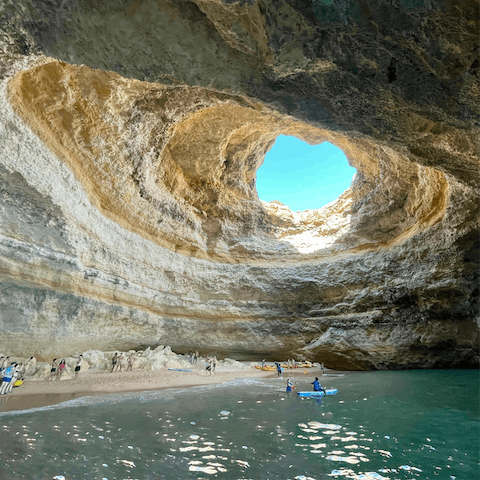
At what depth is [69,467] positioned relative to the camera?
13.8 feet

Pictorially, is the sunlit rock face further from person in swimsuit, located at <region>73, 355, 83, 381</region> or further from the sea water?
the sea water

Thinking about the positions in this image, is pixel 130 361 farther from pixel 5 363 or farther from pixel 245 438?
pixel 245 438

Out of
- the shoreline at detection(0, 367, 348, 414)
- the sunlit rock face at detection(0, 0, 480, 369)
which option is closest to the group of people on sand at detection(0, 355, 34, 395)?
the shoreline at detection(0, 367, 348, 414)

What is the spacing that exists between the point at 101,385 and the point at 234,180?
38.3ft

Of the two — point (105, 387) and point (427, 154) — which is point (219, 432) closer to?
point (105, 387)

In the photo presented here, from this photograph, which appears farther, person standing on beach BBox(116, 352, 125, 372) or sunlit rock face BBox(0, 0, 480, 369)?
person standing on beach BBox(116, 352, 125, 372)

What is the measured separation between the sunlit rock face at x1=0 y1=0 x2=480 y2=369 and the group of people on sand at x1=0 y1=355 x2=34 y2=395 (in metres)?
0.67

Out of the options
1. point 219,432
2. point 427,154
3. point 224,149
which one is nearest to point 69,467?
point 219,432

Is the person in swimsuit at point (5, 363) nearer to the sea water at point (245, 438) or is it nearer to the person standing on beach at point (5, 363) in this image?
the person standing on beach at point (5, 363)

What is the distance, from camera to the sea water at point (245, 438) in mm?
4309

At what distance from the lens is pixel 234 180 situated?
682 inches

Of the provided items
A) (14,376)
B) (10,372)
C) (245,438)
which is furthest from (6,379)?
(245,438)

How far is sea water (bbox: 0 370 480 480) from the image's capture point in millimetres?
4309

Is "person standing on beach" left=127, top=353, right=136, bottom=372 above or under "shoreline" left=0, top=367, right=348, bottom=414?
above
